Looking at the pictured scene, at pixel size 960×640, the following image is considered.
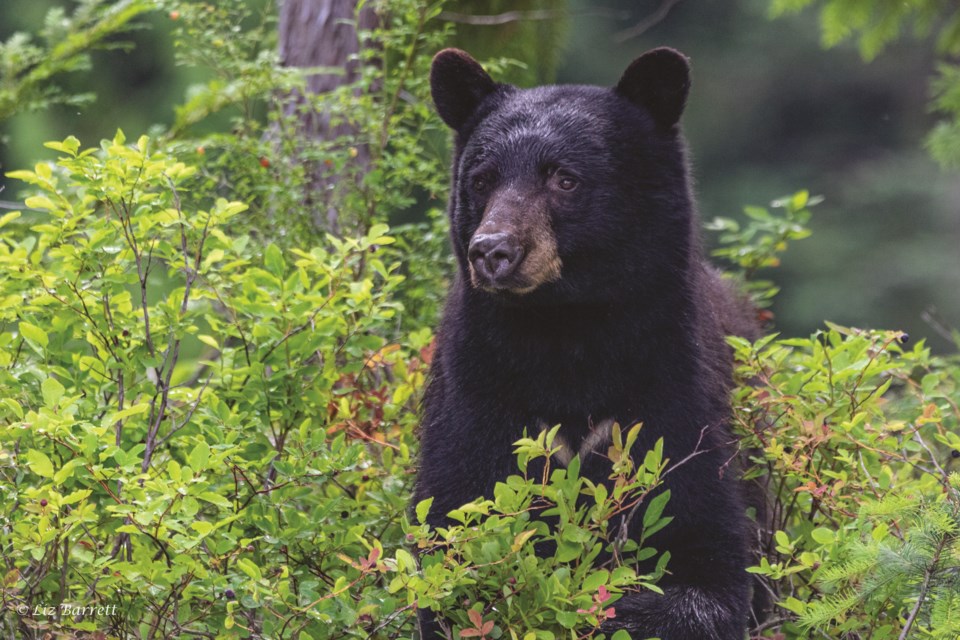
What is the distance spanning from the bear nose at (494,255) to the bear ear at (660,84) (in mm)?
673

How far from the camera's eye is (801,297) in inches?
703

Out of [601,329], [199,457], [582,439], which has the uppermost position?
[199,457]

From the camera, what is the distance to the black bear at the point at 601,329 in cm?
330

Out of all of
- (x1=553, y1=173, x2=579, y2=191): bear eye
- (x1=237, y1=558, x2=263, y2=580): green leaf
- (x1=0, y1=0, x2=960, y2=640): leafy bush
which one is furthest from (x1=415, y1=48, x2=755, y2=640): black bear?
(x1=237, y1=558, x2=263, y2=580): green leaf

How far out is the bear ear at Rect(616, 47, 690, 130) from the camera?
3553 millimetres

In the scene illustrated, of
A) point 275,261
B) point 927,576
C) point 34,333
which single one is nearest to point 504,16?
point 275,261

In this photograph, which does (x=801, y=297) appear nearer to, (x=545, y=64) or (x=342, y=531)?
(x=545, y=64)

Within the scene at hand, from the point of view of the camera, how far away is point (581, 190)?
3463mm

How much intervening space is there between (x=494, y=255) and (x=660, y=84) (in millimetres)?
779

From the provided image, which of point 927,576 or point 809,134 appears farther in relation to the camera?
point 809,134

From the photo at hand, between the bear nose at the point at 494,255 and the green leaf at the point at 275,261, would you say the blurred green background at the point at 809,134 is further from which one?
the bear nose at the point at 494,255

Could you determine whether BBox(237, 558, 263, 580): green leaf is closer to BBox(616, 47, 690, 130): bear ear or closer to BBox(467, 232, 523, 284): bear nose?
BBox(467, 232, 523, 284): bear nose

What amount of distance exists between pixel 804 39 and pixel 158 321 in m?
18.8

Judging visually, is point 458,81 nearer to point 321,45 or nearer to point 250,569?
point 250,569
